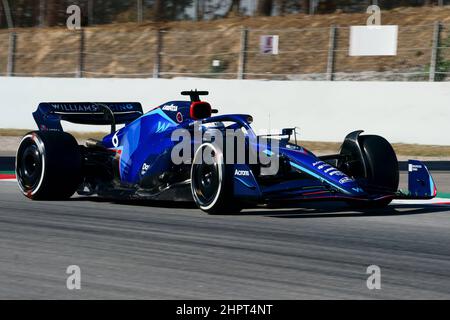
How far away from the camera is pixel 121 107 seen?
11328 millimetres

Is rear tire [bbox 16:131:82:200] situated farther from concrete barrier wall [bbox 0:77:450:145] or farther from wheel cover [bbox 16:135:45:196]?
concrete barrier wall [bbox 0:77:450:145]

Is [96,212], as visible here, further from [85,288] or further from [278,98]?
[278,98]

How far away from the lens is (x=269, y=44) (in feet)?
74.1

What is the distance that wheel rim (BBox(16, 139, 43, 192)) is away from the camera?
33.1 feet

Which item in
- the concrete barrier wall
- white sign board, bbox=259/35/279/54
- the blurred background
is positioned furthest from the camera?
white sign board, bbox=259/35/279/54

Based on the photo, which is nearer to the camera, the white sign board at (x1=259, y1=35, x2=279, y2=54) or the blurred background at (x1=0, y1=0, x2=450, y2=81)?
the blurred background at (x1=0, y1=0, x2=450, y2=81)

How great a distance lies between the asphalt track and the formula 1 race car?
0.71 ft

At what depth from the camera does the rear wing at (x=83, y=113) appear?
10.9 meters

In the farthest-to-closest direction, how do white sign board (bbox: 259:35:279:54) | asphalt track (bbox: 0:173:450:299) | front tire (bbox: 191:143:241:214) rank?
white sign board (bbox: 259:35:279:54)
front tire (bbox: 191:143:241:214)
asphalt track (bbox: 0:173:450:299)

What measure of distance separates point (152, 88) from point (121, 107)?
1093cm
